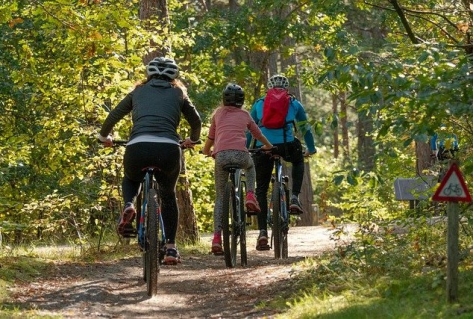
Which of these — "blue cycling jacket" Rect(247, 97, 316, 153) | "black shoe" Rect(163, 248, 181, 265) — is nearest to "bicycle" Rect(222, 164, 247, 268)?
"blue cycling jacket" Rect(247, 97, 316, 153)

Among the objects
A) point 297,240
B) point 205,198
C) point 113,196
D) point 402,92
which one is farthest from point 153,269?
point 205,198

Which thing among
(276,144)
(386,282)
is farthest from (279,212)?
(386,282)

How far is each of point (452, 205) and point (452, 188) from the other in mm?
149

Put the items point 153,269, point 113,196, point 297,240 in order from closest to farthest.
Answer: point 153,269 → point 113,196 → point 297,240

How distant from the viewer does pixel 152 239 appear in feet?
30.7

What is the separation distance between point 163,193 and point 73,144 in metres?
5.55

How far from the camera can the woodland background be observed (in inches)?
316

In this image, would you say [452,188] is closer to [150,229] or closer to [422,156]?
[150,229]

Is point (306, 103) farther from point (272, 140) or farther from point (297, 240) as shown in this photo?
point (272, 140)

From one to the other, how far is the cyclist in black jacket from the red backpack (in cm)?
243

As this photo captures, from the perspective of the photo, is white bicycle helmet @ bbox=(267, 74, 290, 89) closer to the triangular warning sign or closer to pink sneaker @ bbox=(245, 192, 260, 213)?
pink sneaker @ bbox=(245, 192, 260, 213)

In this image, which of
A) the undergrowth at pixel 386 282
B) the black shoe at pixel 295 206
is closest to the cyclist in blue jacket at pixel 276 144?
the black shoe at pixel 295 206

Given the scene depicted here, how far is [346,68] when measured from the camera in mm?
7805

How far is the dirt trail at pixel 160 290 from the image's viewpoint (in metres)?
8.87
